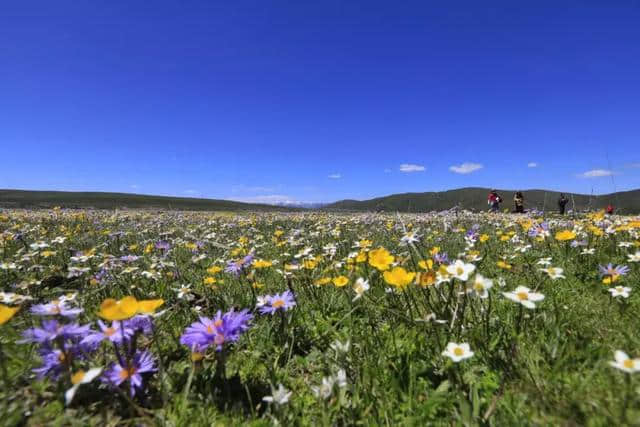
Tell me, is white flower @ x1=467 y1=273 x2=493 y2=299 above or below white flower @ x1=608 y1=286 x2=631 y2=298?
above

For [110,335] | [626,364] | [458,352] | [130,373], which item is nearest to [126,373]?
[130,373]

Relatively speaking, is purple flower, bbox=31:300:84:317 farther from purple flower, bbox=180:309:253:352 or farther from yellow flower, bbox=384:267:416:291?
yellow flower, bbox=384:267:416:291

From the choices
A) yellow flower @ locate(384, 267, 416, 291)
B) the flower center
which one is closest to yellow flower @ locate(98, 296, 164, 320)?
the flower center

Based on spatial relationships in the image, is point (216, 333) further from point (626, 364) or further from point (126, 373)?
point (626, 364)

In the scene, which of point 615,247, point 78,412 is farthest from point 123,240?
A: point 615,247

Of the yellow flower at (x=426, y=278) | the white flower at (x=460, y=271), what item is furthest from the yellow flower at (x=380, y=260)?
the white flower at (x=460, y=271)

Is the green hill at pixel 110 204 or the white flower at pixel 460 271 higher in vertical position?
the white flower at pixel 460 271

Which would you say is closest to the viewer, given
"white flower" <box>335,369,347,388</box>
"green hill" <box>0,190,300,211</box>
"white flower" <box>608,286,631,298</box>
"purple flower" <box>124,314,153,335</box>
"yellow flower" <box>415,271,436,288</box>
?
"white flower" <box>335,369,347,388</box>

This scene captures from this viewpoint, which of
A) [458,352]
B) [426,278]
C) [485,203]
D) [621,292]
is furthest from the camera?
[485,203]

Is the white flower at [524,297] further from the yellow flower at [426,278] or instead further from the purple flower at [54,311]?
the purple flower at [54,311]

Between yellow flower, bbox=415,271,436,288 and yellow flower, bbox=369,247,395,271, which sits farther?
yellow flower, bbox=369,247,395,271

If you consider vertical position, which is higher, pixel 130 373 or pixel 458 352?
pixel 458 352

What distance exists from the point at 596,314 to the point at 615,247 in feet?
9.63

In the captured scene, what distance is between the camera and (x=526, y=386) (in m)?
2.02
